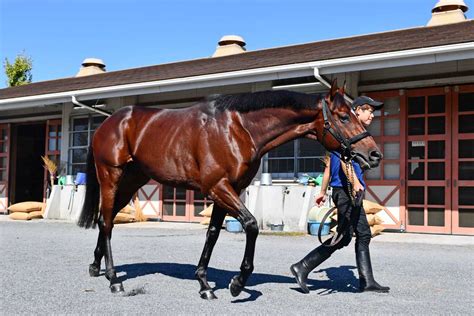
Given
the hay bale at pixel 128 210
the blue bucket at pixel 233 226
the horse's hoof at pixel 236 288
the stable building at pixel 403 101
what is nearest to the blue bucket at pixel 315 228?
the blue bucket at pixel 233 226

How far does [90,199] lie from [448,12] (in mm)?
12031

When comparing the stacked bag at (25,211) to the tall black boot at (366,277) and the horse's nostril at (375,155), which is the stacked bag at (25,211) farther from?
the horse's nostril at (375,155)

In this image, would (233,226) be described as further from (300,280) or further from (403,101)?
(300,280)

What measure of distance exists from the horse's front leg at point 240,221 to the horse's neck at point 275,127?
48 cm

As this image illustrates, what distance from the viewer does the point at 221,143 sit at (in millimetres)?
4531

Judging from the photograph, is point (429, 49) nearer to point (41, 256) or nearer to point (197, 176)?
point (197, 176)

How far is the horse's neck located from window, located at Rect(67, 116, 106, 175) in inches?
468

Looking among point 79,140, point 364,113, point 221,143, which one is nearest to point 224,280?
point 221,143

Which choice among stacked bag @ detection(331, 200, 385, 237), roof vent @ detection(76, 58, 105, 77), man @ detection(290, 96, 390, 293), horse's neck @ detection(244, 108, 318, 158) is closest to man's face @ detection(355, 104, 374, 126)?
man @ detection(290, 96, 390, 293)

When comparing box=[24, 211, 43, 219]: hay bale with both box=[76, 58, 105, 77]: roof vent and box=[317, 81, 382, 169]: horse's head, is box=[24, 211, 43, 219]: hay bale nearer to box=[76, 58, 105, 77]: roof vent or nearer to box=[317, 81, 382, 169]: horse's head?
box=[76, 58, 105, 77]: roof vent

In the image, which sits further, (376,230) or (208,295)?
(376,230)

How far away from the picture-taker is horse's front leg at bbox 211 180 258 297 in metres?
4.29

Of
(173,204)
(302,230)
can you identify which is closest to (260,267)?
(302,230)

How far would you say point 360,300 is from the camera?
173 inches
